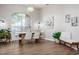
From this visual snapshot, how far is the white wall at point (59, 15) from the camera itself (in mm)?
1981

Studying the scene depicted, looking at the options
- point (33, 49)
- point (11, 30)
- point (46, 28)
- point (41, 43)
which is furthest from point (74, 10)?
point (11, 30)

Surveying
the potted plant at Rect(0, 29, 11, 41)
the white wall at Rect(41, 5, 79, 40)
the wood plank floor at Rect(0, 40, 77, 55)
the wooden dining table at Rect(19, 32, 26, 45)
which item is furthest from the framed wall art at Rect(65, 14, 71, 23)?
the potted plant at Rect(0, 29, 11, 41)

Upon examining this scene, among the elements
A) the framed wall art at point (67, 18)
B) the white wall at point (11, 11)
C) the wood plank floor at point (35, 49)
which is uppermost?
the white wall at point (11, 11)

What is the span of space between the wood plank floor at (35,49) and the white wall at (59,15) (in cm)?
16

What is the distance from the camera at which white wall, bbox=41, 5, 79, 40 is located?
1981 millimetres

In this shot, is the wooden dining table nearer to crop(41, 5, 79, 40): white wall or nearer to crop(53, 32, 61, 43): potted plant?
crop(41, 5, 79, 40): white wall

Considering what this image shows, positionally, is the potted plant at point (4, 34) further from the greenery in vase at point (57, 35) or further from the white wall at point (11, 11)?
the greenery in vase at point (57, 35)

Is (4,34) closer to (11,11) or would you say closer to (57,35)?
(11,11)

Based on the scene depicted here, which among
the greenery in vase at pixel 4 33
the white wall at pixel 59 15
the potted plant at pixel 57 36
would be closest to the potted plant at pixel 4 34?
the greenery in vase at pixel 4 33

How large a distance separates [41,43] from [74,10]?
80 centimetres

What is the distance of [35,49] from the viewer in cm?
198

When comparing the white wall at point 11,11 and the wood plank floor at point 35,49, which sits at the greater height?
the white wall at point 11,11

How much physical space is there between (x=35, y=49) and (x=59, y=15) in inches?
28.3
